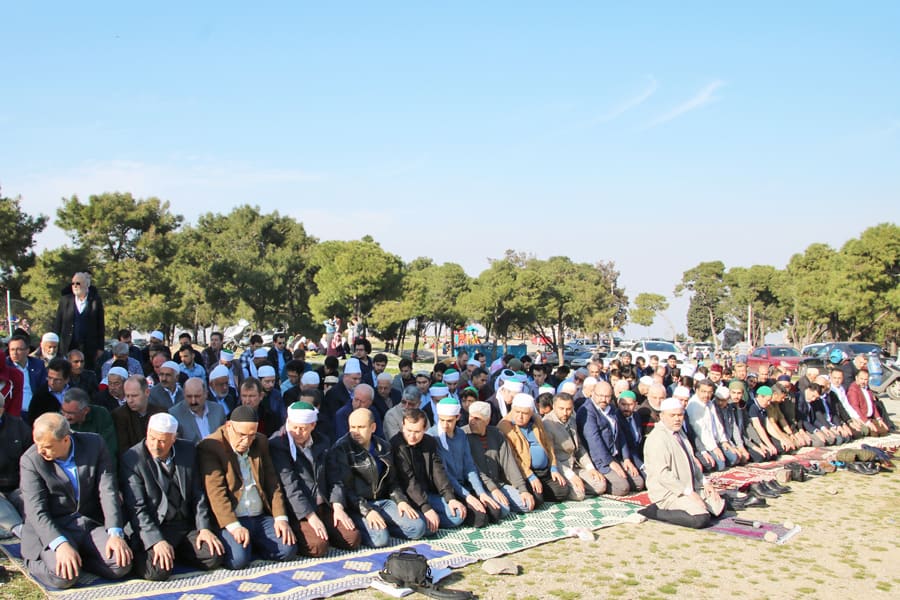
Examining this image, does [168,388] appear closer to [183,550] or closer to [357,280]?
[183,550]

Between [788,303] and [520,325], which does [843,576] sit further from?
[788,303]

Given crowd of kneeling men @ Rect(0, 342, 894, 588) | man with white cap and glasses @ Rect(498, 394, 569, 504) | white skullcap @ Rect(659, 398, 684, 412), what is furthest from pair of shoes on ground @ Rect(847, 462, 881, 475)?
man with white cap and glasses @ Rect(498, 394, 569, 504)

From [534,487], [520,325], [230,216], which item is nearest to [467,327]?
[520,325]

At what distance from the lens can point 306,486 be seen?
558 cm

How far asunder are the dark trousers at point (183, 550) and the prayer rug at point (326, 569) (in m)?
0.06

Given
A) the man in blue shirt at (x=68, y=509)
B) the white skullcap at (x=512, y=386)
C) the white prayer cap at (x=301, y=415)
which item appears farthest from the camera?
Answer: the white skullcap at (x=512, y=386)

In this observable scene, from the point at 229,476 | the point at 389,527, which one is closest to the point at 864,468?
the point at 389,527

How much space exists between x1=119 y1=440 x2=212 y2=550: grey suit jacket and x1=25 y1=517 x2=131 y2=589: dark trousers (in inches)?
8.1

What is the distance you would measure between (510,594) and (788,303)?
52.0 meters

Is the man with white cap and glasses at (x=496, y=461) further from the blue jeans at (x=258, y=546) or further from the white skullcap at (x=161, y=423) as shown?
the white skullcap at (x=161, y=423)

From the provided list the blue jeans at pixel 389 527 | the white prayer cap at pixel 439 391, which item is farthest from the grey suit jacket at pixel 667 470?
the white prayer cap at pixel 439 391

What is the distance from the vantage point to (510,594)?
4.74 metres

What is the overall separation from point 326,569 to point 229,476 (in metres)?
0.94

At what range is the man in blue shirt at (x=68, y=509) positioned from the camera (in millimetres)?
4484
